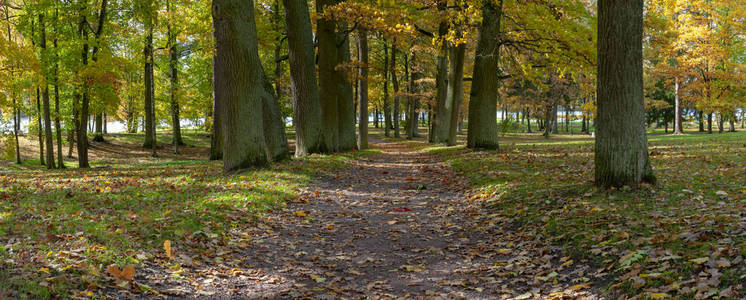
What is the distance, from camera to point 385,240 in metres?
6.67

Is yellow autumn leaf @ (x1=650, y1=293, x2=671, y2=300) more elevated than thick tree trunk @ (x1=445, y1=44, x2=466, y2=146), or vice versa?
thick tree trunk @ (x1=445, y1=44, x2=466, y2=146)

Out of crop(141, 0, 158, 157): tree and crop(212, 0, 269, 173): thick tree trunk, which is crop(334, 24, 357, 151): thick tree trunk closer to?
crop(212, 0, 269, 173): thick tree trunk

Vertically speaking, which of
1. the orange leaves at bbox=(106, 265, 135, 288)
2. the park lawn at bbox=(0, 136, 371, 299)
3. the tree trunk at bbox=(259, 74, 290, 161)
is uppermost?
the tree trunk at bbox=(259, 74, 290, 161)

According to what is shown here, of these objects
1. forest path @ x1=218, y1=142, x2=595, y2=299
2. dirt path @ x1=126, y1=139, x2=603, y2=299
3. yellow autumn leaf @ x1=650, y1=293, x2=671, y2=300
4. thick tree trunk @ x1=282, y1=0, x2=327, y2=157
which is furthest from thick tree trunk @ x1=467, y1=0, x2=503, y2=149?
yellow autumn leaf @ x1=650, y1=293, x2=671, y2=300

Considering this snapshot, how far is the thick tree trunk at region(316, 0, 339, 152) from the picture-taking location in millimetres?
17969

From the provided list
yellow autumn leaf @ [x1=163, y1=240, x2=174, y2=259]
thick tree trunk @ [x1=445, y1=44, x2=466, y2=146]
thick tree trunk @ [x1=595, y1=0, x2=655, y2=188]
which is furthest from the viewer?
thick tree trunk @ [x1=445, y1=44, x2=466, y2=146]

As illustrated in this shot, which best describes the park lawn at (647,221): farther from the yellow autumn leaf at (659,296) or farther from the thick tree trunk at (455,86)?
the thick tree trunk at (455,86)

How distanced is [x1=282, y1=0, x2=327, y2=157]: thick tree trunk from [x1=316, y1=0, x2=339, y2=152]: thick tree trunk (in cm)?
99

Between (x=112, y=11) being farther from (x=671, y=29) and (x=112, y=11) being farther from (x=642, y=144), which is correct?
(x=671, y=29)

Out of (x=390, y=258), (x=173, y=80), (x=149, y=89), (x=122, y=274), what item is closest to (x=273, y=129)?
(x=390, y=258)

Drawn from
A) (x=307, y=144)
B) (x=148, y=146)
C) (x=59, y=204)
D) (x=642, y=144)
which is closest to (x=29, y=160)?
(x=148, y=146)

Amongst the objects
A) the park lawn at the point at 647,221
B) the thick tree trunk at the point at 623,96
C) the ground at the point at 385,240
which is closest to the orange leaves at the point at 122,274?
the ground at the point at 385,240

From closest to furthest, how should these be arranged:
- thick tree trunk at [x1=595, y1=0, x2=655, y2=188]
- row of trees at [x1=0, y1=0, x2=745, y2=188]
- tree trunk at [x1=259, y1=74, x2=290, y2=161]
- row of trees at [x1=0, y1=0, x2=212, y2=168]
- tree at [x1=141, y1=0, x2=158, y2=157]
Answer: thick tree trunk at [x1=595, y1=0, x2=655, y2=188]
row of trees at [x1=0, y1=0, x2=745, y2=188]
tree trunk at [x1=259, y1=74, x2=290, y2=161]
row of trees at [x1=0, y1=0, x2=212, y2=168]
tree at [x1=141, y1=0, x2=158, y2=157]

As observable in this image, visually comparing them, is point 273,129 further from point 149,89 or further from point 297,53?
point 149,89
